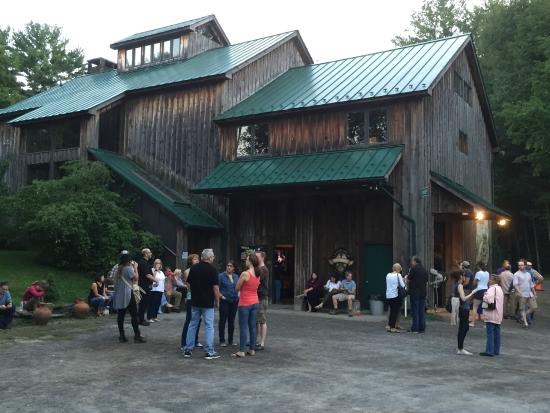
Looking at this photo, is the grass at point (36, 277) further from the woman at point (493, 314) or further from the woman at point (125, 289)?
the woman at point (493, 314)

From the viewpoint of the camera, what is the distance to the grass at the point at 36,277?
56.8ft

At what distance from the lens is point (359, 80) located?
22016mm

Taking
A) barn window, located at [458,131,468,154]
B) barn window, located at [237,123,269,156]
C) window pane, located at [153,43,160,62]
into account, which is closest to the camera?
barn window, located at [237,123,269,156]

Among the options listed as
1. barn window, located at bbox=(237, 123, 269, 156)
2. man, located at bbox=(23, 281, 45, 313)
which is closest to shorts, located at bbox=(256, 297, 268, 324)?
man, located at bbox=(23, 281, 45, 313)

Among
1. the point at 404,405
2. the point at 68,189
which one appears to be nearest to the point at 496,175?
the point at 68,189

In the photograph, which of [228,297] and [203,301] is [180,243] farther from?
[203,301]

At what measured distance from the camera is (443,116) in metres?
21.5

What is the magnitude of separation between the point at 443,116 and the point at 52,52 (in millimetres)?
38927

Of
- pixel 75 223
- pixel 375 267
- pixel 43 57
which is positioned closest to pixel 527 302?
pixel 375 267

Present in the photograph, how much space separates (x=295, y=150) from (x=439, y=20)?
30.6 m

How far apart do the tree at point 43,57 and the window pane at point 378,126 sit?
35.6 m

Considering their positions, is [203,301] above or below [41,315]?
above

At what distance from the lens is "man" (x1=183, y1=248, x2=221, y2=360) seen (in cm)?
1002

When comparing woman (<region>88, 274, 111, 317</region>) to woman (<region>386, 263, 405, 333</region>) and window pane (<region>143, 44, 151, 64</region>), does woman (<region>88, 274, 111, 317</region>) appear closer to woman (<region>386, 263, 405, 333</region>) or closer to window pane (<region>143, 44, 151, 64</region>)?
woman (<region>386, 263, 405, 333</region>)
